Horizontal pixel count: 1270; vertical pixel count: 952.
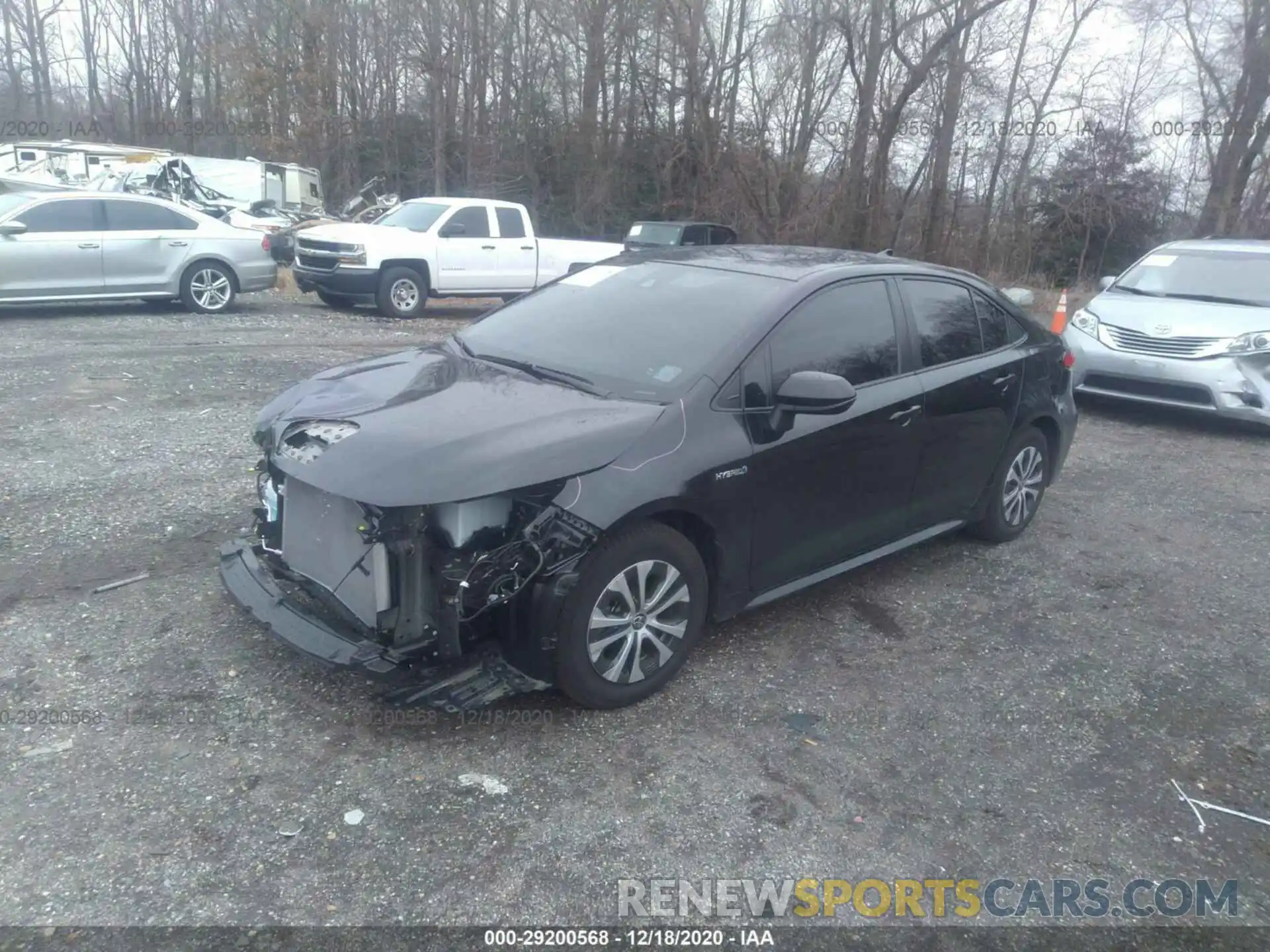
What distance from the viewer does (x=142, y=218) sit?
12383 millimetres

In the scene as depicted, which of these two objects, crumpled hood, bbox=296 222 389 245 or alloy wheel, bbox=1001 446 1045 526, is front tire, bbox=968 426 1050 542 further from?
crumpled hood, bbox=296 222 389 245

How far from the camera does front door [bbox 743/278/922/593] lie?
416 centimetres

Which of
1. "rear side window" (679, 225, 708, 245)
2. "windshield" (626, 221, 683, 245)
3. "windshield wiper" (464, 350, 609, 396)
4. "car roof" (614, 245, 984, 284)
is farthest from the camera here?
"windshield" (626, 221, 683, 245)

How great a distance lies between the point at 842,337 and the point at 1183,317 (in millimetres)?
5970

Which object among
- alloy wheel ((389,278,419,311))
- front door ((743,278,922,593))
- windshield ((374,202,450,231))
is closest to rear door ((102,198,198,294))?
alloy wheel ((389,278,419,311))

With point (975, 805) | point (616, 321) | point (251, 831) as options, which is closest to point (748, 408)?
point (616, 321)

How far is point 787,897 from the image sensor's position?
2926 millimetres

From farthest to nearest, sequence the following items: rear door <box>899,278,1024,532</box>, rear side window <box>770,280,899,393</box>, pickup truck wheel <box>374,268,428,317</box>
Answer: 1. pickup truck wheel <box>374,268,428,317</box>
2. rear door <box>899,278,1024,532</box>
3. rear side window <box>770,280,899,393</box>

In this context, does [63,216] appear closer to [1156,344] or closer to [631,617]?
[631,617]

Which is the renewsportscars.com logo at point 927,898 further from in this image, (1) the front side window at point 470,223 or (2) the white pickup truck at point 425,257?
(1) the front side window at point 470,223

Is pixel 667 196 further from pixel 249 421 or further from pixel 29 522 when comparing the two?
pixel 29 522

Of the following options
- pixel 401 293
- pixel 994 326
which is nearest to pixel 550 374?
pixel 994 326

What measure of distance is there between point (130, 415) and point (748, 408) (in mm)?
5477

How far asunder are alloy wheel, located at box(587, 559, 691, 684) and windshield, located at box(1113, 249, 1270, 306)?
7888 millimetres
